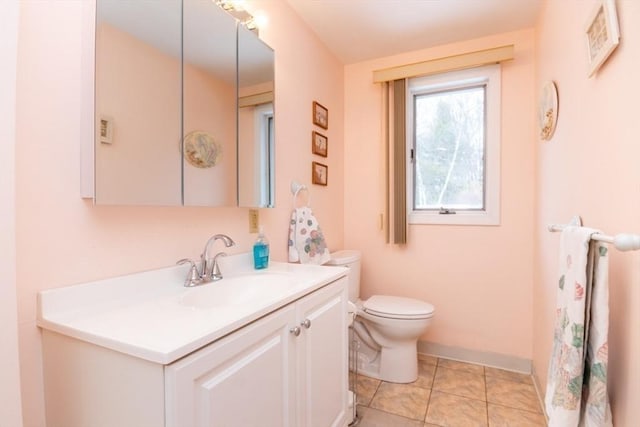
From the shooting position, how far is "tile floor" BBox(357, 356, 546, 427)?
1.64 meters

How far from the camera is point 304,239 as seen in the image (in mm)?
1857

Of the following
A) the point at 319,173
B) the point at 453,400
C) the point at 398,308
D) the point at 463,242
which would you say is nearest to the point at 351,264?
the point at 398,308

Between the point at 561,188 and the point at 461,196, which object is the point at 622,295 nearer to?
the point at 561,188

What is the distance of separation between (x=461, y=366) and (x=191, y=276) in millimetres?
1977

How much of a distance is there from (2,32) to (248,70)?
3.03 ft

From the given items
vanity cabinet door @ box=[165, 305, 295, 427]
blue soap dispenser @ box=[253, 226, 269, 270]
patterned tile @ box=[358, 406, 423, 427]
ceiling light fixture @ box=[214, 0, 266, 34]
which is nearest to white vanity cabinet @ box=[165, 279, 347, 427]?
vanity cabinet door @ box=[165, 305, 295, 427]

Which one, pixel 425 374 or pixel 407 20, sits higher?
pixel 407 20

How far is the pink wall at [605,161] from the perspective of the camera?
2.52 feet

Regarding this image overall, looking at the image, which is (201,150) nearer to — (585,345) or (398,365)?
(585,345)

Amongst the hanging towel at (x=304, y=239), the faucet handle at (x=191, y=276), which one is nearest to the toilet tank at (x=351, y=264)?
the hanging towel at (x=304, y=239)

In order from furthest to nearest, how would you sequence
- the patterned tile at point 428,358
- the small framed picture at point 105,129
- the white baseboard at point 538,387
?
the patterned tile at point 428,358, the white baseboard at point 538,387, the small framed picture at point 105,129

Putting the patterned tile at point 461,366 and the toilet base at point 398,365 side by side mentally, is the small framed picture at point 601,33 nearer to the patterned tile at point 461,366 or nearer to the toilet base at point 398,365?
the toilet base at point 398,365

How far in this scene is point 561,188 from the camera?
1.41m

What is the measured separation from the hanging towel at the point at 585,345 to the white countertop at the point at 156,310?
78 cm
